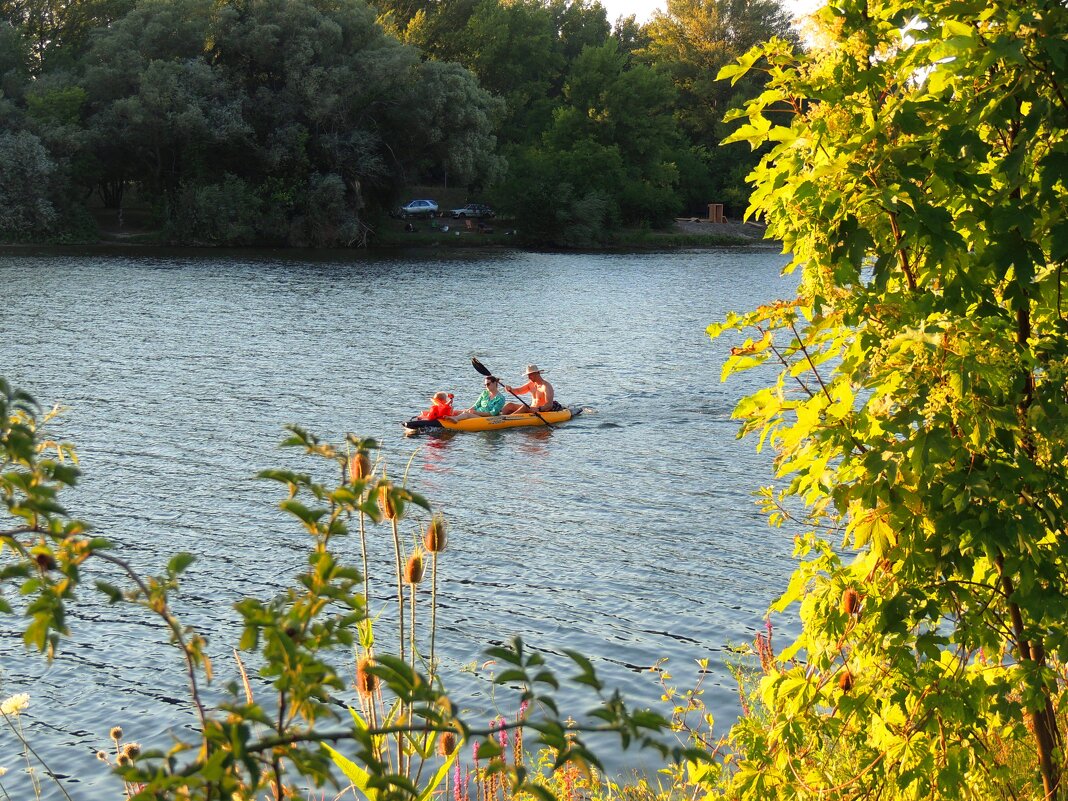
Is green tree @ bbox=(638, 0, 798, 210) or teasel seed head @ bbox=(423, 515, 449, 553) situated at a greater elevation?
green tree @ bbox=(638, 0, 798, 210)

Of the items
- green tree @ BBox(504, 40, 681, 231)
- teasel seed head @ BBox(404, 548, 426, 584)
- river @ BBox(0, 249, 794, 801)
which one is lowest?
river @ BBox(0, 249, 794, 801)

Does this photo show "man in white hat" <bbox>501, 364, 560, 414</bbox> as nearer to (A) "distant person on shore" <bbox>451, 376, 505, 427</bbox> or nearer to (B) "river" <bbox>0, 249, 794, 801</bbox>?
(A) "distant person on shore" <bbox>451, 376, 505, 427</bbox>

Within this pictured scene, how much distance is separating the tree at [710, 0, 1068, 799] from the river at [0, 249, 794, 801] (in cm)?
144

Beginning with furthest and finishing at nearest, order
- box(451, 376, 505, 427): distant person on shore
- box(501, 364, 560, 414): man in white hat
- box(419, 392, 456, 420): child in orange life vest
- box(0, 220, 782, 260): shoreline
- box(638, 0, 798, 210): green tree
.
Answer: box(638, 0, 798, 210): green tree → box(0, 220, 782, 260): shoreline → box(501, 364, 560, 414): man in white hat → box(451, 376, 505, 427): distant person on shore → box(419, 392, 456, 420): child in orange life vest

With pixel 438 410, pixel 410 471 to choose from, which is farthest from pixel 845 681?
pixel 438 410

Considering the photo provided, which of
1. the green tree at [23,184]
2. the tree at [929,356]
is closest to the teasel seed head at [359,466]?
the tree at [929,356]

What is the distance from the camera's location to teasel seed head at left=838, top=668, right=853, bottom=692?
15.0ft

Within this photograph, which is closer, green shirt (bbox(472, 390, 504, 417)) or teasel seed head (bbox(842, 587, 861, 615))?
teasel seed head (bbox(842, 587, 861, 615))

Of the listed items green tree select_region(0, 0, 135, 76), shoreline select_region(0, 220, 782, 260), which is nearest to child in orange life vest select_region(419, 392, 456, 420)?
shoreline select_region(0, 220, 782, 260)

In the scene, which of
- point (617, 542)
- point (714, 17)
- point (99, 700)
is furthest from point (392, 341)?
point (714, 17)

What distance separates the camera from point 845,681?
15.0 ft

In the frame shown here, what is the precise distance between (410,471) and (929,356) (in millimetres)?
15854

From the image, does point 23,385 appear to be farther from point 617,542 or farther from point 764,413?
point 764,413

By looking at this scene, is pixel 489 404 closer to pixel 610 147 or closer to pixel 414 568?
pixel 414 568
